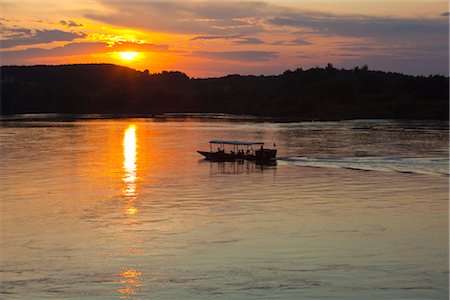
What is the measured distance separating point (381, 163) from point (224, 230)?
107 ft

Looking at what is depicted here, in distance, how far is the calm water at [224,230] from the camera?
945 inches

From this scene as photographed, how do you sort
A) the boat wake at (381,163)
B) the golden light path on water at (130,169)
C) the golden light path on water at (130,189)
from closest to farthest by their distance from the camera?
1. the golden light path on water at (130,189)
2. the golden light path on water at (130,169)
3. the boat wake at (381,163)

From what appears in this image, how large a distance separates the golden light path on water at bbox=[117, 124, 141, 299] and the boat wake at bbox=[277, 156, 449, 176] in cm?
1412

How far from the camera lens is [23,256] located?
27.7 metres

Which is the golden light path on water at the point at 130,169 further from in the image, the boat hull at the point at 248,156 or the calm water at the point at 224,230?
the boat hull at the point at 248,156

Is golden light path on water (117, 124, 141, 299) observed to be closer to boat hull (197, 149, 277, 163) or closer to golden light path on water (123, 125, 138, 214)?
golden light path on water (123, 125, 138, 214)

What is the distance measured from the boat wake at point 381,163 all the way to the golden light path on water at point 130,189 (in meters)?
14.1

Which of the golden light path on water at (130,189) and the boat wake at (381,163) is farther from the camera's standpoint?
the boat wake at (381,163)

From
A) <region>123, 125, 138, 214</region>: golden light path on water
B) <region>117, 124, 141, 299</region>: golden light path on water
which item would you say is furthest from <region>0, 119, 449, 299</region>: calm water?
<region>123, 125, 138, 214</region>: golden light path on water

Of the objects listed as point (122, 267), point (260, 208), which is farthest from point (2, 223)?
point (260, 208)

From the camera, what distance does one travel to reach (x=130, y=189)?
4584cm

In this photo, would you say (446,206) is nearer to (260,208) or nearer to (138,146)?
(260,208)

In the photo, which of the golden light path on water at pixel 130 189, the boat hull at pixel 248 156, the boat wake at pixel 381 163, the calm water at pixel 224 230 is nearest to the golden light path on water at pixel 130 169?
the golden light path on water at pixel 130 189

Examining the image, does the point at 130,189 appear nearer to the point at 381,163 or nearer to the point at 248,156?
the point at 248,156
